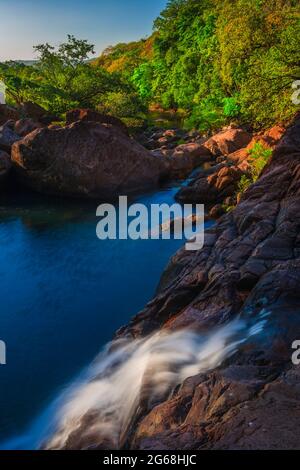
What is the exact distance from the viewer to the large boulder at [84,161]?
21.8 metres

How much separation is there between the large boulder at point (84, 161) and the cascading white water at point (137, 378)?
15.0 meters

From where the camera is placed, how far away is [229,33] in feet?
66.2

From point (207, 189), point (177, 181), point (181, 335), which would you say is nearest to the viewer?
point (181, 335)

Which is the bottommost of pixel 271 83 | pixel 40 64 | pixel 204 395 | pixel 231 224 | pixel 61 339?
pixel 61 339

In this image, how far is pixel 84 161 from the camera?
21.7 m

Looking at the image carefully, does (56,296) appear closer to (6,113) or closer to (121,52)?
(6,113)

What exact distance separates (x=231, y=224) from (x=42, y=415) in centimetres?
621

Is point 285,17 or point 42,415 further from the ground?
point 285,17

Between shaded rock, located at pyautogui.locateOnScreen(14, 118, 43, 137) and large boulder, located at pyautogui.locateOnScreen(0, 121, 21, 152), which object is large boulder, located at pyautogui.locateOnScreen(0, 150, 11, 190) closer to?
large boulder, located at pyautogui.locateOnScreen(0, 121, 21, 152)

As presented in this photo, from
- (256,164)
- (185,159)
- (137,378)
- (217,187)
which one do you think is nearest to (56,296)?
(137,378)

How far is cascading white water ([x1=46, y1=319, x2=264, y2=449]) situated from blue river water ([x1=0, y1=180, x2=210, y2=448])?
36.0 inches

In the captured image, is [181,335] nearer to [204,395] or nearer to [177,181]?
[204,395]

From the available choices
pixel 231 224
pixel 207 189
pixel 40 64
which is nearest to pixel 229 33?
pixel 207 189

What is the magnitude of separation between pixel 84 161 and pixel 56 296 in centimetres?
1060
